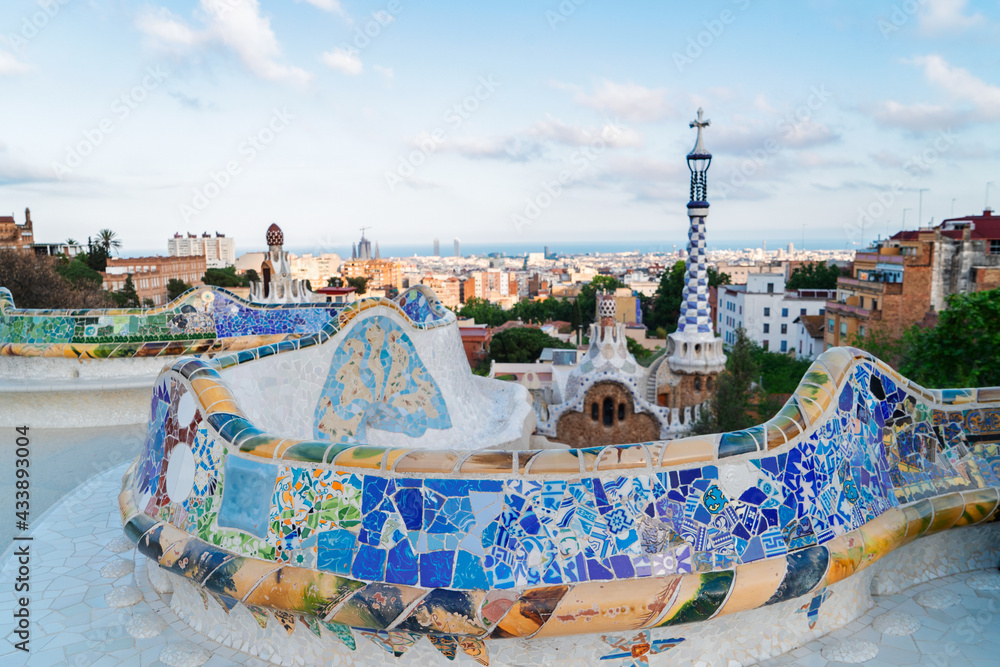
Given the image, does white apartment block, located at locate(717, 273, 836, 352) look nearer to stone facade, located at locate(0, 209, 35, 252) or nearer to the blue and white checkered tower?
the blue and white checkered tower

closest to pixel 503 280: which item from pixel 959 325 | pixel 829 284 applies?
pixel 829 284

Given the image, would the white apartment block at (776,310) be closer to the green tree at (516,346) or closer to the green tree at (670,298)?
the green tree at (670,298)

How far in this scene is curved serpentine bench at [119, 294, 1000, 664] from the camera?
266cm

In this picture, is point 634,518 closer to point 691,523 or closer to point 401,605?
point 691,523

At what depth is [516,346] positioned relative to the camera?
113ft

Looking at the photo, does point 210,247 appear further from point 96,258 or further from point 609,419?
point 609,419

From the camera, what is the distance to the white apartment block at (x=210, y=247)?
290ft

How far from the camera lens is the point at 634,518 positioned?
2.78 meters

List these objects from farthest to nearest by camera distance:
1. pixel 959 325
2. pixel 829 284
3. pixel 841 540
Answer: pixel 829 284, pixel 959 325, pixel 841 540

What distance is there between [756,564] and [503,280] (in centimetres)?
15185

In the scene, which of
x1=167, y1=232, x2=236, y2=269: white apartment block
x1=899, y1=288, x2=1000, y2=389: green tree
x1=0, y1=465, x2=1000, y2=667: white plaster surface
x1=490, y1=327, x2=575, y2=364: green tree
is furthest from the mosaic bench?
x1=167, y1=232, x2=236, y2=269: white apartment block

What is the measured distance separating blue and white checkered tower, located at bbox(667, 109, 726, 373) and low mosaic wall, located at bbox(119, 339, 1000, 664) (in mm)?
13768

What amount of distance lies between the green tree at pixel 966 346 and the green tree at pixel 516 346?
25.2 m

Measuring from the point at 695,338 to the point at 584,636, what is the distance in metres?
14.8
